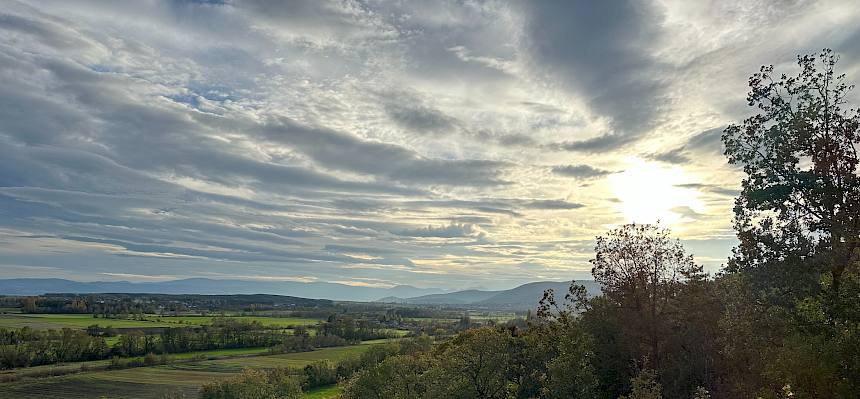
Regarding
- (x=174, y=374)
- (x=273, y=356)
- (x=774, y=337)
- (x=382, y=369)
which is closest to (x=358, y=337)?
(x=273, y=356)

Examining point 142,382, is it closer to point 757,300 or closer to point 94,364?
point 94,364

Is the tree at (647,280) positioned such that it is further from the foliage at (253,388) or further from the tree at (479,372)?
the foliage at (253,388)

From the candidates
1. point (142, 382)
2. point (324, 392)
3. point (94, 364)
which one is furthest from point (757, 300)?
point (94, 364)

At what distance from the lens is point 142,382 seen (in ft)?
354

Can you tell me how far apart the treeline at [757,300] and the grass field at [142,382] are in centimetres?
7547

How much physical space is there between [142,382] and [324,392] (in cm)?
3676

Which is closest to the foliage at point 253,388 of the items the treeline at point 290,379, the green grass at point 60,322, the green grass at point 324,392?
the treeline at point 290,379

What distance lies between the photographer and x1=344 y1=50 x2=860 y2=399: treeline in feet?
77.0

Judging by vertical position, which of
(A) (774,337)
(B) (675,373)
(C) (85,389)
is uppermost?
(A) (774,337)

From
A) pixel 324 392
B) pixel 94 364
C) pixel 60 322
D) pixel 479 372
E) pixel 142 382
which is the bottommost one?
pixel 324 392

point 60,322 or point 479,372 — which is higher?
point 479,372

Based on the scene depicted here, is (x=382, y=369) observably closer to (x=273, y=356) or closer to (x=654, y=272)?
(x=654, y=272)

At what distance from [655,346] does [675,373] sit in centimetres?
252

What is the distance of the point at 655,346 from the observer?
146 ft
